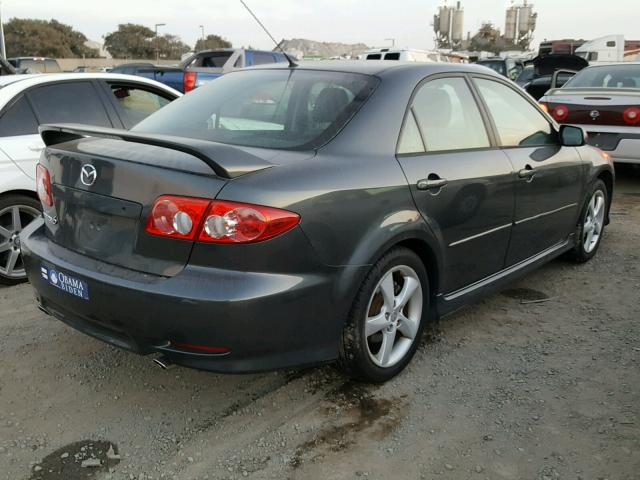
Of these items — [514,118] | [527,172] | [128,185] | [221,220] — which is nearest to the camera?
[221,220]

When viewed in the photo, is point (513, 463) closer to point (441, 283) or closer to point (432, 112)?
point (441, 283)

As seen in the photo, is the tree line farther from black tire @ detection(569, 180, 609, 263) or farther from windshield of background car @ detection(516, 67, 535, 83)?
black tire @ detection(569, 180, 609, 263)

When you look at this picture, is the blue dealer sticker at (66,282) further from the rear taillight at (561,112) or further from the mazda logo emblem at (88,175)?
the rear taillight at (561,112)

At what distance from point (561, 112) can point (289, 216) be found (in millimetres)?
6365

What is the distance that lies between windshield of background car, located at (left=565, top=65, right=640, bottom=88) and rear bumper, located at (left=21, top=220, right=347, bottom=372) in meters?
7.71

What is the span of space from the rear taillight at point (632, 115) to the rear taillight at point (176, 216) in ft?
21.3

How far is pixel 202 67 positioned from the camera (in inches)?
529

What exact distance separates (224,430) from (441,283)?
4.38ft

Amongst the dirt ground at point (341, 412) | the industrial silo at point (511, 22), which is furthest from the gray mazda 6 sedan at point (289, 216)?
the industrial silo at point (511, 22)

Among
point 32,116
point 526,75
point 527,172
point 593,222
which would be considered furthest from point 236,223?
point 526,75

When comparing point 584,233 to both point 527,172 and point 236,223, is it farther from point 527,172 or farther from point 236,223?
point 236,223

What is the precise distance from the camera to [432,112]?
3.30m

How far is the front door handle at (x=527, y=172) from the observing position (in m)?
3.74

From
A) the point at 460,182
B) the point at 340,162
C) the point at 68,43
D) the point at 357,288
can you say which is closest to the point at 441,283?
the point at 460,182
